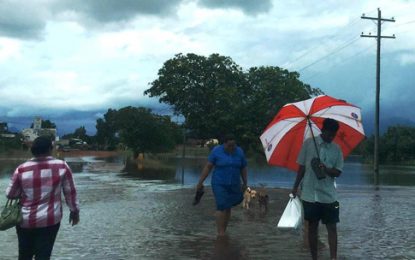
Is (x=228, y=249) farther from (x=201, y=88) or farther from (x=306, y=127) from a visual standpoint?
(x=201, y=88)

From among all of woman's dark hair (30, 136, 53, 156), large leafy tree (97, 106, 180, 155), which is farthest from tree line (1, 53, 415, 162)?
large leafy tree (97, 106, 180, 155)

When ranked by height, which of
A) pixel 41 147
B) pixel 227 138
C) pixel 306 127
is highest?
pixel 306 127

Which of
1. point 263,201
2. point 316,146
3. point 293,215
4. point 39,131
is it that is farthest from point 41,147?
point 39,131

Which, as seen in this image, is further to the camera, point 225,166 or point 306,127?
point 225,166

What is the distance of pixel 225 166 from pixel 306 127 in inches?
60.4

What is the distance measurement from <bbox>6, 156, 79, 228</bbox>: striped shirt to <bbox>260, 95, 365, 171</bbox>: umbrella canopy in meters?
3.39

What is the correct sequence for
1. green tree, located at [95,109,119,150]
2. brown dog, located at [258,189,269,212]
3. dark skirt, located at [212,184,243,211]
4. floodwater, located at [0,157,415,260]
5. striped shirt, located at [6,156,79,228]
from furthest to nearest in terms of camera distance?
1. green tree, located at [95,109,119,150]
2. brown dog, located at [258,189,269,212]
3. dark skirt, located at [212,184,243,211]
4. floodwater, located at [0,157,415,260]
5. striped shirt, located at [6,156,79,228]

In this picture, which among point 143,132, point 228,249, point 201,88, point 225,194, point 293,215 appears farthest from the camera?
point 143,132

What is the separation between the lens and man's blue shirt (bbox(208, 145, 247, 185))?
346 inches

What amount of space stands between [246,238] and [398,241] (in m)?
2.37

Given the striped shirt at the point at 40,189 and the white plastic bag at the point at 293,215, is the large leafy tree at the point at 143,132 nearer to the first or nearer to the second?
the white plastic bag at the point at 293,215

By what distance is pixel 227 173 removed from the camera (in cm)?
878

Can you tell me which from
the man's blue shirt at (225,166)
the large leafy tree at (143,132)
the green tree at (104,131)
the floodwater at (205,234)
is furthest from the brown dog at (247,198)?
the green tree at (104,131)

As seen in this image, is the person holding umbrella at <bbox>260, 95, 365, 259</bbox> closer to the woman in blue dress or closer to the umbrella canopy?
the umbrella canopy
